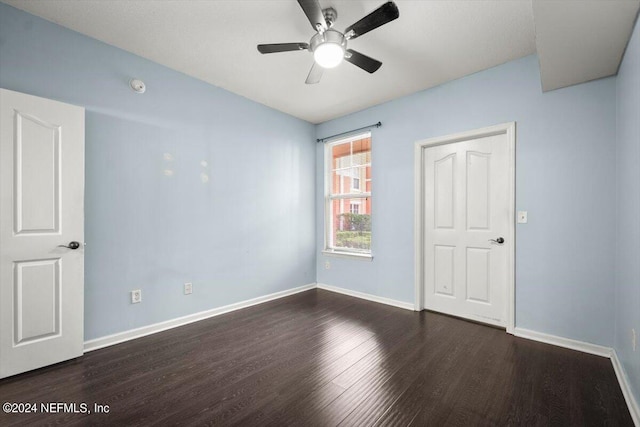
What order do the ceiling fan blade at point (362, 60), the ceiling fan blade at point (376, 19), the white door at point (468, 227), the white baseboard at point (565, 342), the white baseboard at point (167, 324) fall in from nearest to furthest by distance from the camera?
the ceiling fan blade at point (376, 19), the ceiling fan blade at point (362, 60), the white baseboard at point (565, 342), the white baseboard at point (167, 324), the white door at point (468, 227)

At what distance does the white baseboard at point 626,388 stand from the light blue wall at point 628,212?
0.16 feet

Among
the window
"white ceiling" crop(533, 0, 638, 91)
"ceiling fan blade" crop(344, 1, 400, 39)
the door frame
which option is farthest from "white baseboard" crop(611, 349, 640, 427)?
"ceiling fan blade" crop(344, 1, 400, 39)

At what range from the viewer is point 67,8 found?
214 centimetres

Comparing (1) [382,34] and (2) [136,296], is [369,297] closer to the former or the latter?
(2) [136,296]

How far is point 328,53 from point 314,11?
296 mm

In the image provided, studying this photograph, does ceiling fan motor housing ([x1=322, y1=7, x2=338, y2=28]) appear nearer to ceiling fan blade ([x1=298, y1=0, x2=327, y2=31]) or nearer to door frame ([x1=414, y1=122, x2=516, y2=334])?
ceiling fan blade ([x1=298, y1=0, x2=327, y2=31])

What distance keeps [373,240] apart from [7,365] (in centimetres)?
362

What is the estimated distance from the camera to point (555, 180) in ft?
8.44

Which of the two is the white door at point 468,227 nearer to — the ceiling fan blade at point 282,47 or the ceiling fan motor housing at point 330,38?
the ceiling fan motor housing at point 330,38

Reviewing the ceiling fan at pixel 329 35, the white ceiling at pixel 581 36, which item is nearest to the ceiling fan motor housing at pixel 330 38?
the ceiling fan at pixel 329 35

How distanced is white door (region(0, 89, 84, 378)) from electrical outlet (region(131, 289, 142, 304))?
0.43 m

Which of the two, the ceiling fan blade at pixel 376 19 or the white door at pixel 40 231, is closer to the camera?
the ceiling fan blade at pixel 376 19

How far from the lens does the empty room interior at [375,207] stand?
183 centimetres

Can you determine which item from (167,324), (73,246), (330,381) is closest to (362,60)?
(330,381)
